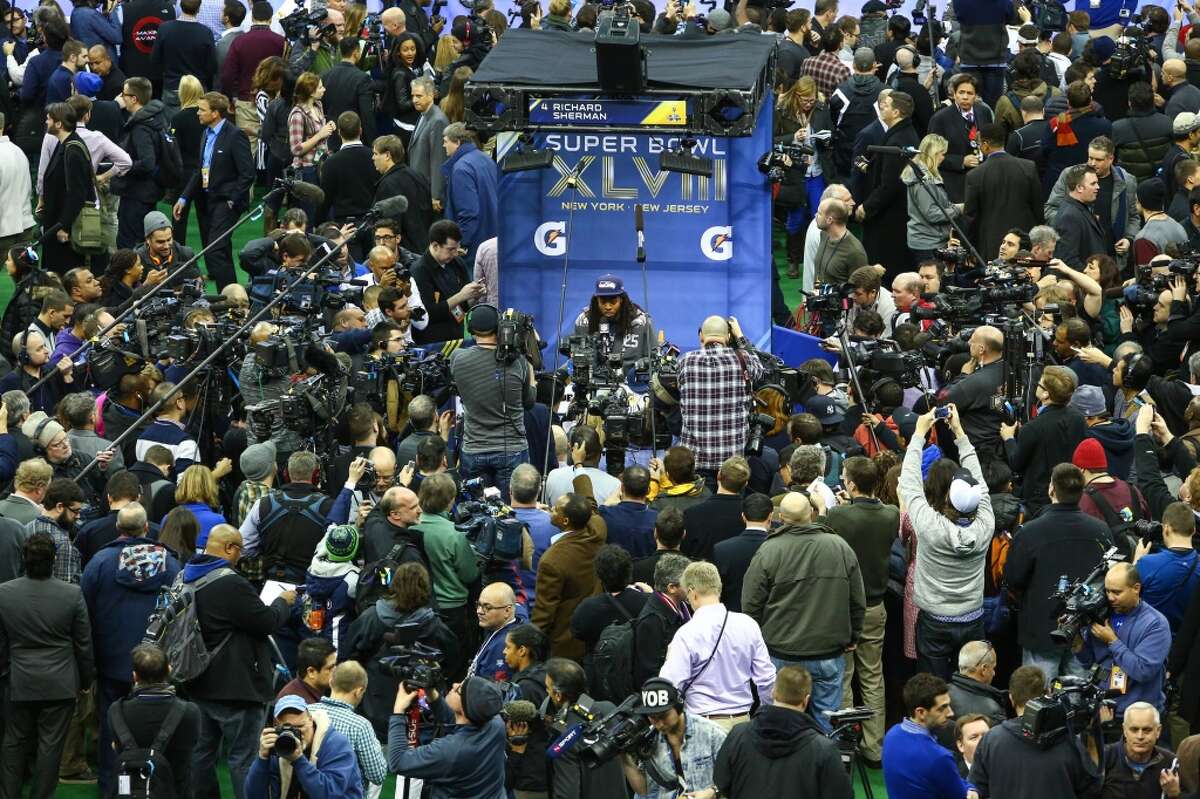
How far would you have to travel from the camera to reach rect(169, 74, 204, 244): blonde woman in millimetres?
18094

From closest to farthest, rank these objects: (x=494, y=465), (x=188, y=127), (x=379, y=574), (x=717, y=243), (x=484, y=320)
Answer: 1. (x=379, y=574)
2. (x=484, y=320)
3. (x=494, y=465)
4. (x=717, y=243)
5. (x=188, y=127)

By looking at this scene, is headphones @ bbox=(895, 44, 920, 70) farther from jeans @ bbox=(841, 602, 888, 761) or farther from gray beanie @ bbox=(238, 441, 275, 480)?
gray beanie @ bbox=(238, 441, 275, 480)

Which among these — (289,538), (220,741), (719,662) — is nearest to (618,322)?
(289,538)

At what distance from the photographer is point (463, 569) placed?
11242mm

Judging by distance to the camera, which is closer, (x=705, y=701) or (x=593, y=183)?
(x=705, y=701)

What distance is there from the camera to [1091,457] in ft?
38.0

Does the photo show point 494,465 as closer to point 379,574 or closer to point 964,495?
point 379,574

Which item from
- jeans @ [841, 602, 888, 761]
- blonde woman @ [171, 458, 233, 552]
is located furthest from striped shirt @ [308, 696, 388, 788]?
jeans @ [841, 602, 888, 761]

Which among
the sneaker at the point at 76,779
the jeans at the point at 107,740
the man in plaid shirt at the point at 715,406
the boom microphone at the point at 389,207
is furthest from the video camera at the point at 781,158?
the sneaker at the point at 76,779

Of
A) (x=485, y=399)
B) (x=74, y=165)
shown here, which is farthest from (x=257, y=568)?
(x=74, y=165)

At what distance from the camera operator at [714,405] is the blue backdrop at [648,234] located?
2980 mm

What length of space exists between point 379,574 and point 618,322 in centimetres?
397

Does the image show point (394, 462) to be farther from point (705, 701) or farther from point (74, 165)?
point (74, 165)

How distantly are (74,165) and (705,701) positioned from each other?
28.5 feet
